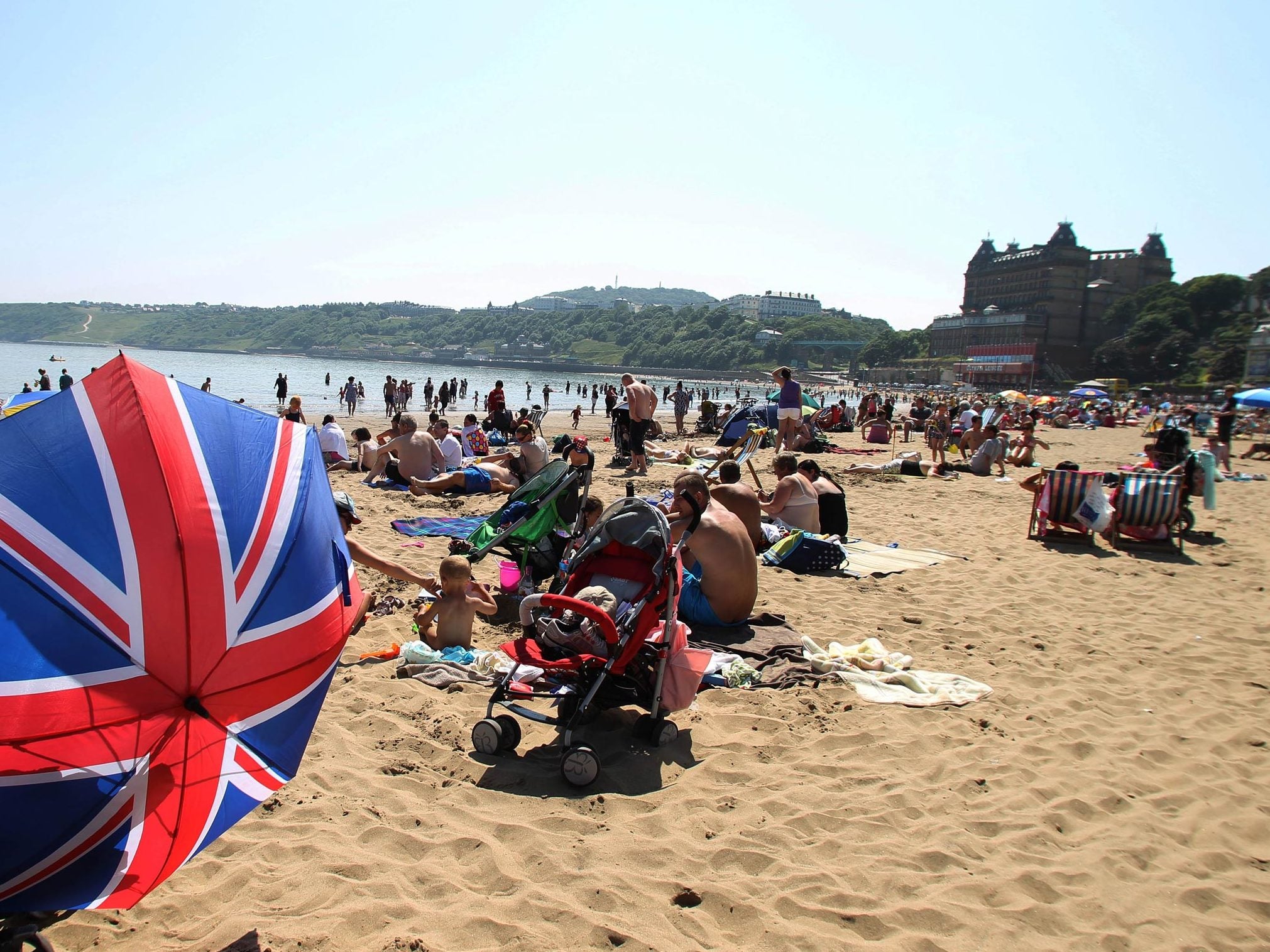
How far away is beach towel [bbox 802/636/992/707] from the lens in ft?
13.5

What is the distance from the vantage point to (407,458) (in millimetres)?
9836

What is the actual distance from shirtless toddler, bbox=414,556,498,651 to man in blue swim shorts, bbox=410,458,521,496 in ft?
16.8

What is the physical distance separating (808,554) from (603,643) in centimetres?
356

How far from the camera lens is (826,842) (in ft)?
9.28

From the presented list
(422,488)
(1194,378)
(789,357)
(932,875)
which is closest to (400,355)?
(789,357)

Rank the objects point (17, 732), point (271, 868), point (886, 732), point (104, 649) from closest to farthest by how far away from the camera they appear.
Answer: point (17, 732) → point (104, 649) → point (271, 868) → point (886, 732)

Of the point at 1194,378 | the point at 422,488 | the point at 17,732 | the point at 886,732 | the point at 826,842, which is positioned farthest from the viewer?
the point at 1194,378

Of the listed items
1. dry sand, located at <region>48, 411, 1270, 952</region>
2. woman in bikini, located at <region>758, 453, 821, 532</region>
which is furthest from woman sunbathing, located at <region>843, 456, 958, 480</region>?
dry sand, located at <region>48, 411, 1270, 952</region>

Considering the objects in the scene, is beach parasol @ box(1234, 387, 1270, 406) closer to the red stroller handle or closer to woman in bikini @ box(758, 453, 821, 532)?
woman in bikini @ box(758, 453, 821, 532)

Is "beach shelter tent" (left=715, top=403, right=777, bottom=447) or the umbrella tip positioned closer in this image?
the umbrella tip

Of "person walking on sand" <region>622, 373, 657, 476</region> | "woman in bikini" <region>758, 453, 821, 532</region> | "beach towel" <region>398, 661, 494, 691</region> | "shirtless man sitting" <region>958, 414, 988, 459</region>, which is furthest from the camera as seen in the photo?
"shirtless man sitting" <region>958, 414, 988, 459</region>

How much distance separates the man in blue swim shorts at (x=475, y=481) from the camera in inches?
375

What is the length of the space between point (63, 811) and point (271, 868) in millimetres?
857

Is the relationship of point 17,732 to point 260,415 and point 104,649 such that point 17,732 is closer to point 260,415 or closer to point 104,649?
point 104,649
